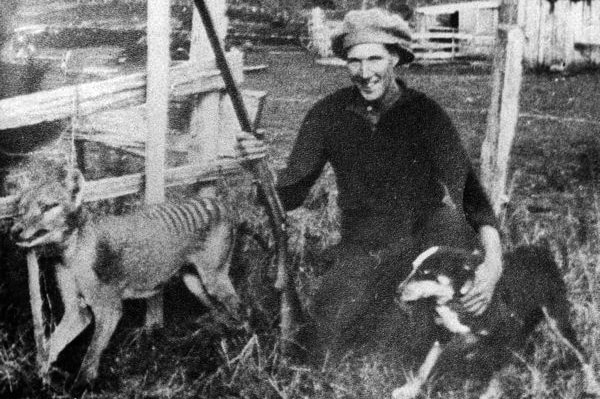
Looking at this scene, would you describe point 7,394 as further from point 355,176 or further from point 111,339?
point 355,176

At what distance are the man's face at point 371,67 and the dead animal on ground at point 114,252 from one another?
125cm

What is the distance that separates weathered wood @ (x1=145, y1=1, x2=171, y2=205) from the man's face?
3.42ft

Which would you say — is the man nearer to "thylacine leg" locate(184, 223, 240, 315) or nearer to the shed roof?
"thylacine leg" locate(184, 223, 240, 315)

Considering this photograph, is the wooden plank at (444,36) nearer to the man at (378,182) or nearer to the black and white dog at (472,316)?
the black and white dog at (472,316)

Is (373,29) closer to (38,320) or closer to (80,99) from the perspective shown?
(80,99)

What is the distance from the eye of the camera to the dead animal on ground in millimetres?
3287

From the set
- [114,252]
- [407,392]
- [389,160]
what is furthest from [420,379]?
[114,252]

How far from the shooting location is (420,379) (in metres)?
3.53

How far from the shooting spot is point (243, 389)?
11.5 ft

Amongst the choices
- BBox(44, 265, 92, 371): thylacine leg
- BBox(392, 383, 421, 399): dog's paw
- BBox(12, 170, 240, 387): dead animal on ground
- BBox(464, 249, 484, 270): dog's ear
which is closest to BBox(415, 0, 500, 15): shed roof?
BBox(12, 170, 240, 387): dead animal on ground

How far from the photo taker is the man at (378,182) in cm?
364

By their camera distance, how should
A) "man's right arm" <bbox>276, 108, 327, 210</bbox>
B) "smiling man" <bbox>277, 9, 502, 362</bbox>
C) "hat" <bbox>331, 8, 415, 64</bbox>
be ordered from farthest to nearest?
"man's right arm" <bbox>276, 108, 327, 210</bbox>
"smiling man" <bbox>277, 9, 502, 362</bbox>
"hat" <bbox>331, 8, 415, 64</bbox>

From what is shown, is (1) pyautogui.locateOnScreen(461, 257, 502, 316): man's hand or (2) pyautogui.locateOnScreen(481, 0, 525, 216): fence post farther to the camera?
(2) pyautogui.locateOnScreen(481, 0, 525, 216): fence post

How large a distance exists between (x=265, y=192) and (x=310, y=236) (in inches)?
56.8
